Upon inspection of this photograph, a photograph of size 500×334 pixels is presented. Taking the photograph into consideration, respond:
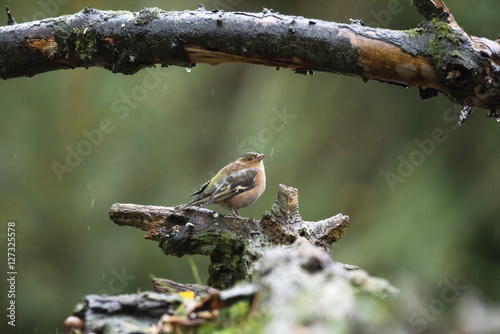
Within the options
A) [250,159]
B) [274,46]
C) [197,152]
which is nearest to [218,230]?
[274,46]

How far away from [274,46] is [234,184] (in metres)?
1.83

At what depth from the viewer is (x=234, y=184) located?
5535 millimetres

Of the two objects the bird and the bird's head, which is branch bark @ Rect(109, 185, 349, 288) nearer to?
the bird

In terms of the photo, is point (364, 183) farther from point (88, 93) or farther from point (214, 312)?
point (214, 312)

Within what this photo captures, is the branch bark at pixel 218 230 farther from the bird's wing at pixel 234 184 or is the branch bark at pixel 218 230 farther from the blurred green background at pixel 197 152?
the blurred green background at pixel 197 152

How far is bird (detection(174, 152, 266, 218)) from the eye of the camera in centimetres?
534

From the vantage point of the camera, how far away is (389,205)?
786 centimetres

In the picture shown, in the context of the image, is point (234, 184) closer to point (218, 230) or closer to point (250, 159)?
point (250, 159)

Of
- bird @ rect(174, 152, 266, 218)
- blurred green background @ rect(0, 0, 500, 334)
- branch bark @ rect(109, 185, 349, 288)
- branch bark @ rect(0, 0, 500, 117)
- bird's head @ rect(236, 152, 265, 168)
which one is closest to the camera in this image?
branch bark @ rect(0, 0, 500, 117)

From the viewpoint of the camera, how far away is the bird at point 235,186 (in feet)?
17.5

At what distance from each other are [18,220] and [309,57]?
6.21m

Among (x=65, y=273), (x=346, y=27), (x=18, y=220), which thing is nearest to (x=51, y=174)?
(x=18, y=220)

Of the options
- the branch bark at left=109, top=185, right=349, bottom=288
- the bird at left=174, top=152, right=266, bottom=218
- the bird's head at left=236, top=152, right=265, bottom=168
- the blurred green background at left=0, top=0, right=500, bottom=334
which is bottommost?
the blurred green background at left=0, top=0, right=500, bottom=334

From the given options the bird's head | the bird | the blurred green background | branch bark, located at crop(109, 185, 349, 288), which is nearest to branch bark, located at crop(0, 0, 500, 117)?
branch bark, located at crop(109, 185, 349, 288)
